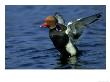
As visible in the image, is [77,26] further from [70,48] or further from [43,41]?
[43,41]

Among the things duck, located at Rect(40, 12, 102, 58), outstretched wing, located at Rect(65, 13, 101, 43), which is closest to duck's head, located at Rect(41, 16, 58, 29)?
duck, located at Rect(40, 12, 102, 58)

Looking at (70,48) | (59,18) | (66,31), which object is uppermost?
(59,18)

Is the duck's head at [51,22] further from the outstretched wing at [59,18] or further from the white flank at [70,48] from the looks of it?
the white flank at [70,48]

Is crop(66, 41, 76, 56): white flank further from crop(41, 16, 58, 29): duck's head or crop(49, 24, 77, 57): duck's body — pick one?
crop(41, 16, 58, 29): duck's head

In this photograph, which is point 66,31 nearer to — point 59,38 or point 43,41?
point 59,38

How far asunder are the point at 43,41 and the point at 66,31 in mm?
220

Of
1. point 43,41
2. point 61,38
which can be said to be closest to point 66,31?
point 61,38

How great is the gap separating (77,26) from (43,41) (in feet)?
1.04

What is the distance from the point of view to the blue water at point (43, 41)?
11.2 feet

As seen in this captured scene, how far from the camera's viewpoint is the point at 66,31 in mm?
3381

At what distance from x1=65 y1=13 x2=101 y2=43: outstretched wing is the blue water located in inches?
1.5

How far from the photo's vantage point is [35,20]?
3.47 metres

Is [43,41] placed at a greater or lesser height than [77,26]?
lesser
